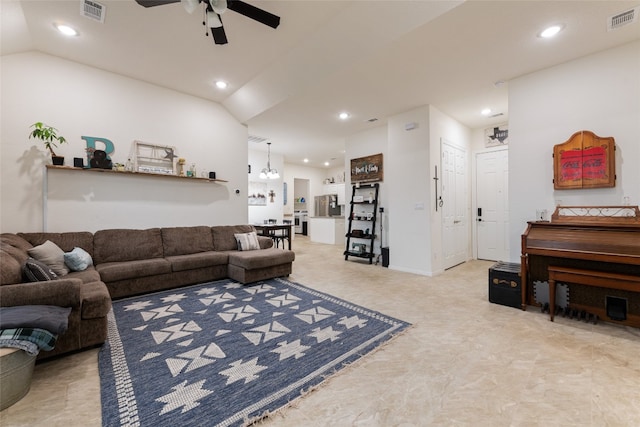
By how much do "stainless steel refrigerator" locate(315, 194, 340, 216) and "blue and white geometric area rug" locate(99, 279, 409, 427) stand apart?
20.2 feet

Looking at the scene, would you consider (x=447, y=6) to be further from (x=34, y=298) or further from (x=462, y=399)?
(x=34, y=298)

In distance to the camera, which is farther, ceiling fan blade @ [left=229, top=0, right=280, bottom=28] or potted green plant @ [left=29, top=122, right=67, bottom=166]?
potted green plant @ [left=29, top=122, right=67, bottom=166]

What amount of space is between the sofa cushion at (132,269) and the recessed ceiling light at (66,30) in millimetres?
2799

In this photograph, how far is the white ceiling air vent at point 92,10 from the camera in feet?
8.70

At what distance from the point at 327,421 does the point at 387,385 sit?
49 cm

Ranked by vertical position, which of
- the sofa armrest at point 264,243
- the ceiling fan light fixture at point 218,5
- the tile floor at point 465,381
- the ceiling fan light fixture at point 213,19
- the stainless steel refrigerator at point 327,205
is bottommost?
the tile floor at point 465,381

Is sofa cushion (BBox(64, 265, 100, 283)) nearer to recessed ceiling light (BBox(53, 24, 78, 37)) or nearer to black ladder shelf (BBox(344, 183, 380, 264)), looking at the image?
recessed ceiling light (BBox(53, 24, 78, 37))

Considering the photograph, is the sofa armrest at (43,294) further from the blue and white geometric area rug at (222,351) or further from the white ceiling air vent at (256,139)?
the white ceiling air vent at (256,139)

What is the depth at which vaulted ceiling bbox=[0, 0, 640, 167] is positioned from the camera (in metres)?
2.60

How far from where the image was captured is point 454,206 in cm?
521

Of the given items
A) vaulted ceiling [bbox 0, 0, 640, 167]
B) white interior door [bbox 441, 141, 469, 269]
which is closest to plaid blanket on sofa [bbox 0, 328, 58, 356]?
vaulted ceiling [bbox 0, 0, 640, 167]

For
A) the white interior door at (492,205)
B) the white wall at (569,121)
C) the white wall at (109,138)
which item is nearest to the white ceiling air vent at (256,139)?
the white wall at (109,138)

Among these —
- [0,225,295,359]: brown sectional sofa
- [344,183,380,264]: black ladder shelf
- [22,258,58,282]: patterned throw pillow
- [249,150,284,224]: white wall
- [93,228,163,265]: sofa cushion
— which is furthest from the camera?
[249,150,284,224]: white wall

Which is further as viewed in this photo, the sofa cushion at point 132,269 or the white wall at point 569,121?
the sofa cushion at point 132,269
